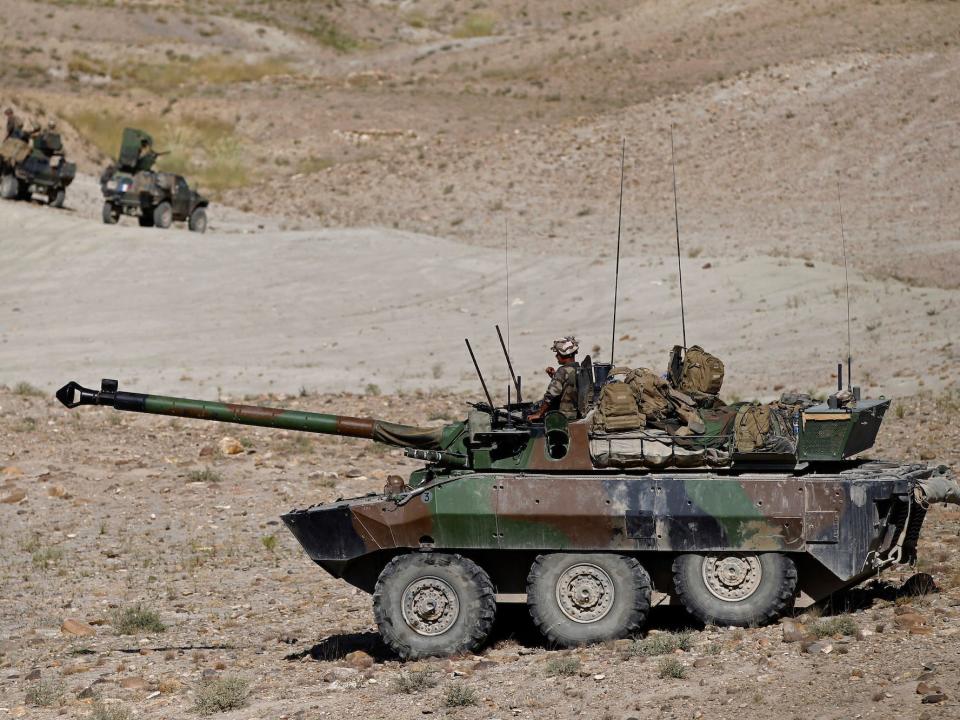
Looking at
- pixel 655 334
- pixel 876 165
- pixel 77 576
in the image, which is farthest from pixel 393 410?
pixel 876 165

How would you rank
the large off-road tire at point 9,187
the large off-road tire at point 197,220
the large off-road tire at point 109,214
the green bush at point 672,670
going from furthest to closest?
the large off-road tire at point 9,187, the large off-road tire at point 197,220, the large off-road tire at point 109,214, the green bush at point 672,670

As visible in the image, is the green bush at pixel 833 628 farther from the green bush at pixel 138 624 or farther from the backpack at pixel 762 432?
the green bush at pixel 138 624

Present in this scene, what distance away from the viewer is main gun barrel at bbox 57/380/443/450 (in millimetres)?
13609

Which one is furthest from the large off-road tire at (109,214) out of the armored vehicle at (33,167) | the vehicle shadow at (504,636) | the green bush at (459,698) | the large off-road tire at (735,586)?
the green bush at (459,698)

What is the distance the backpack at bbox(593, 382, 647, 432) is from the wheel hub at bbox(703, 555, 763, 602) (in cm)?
122

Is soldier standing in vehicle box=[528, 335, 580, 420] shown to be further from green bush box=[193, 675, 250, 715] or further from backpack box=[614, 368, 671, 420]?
green bush box=[193, 675, 250, 715]

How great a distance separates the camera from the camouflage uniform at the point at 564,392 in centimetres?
1341

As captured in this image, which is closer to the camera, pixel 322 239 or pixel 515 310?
pixel 515 310

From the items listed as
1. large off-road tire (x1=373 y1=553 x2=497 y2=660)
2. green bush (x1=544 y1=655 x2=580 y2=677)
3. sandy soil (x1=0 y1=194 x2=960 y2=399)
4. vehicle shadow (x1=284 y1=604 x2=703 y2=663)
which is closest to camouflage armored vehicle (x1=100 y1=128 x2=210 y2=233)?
sandy soil (x1=0 y1=194 x2=960 y2=399)

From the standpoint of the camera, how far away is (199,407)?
14.0 metres

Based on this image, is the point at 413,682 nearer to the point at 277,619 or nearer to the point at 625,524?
the point at 625,524

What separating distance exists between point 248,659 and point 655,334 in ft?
58.7

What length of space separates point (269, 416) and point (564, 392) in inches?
98.8

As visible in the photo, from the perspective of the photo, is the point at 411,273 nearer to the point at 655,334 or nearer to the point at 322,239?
the point at 322,239
